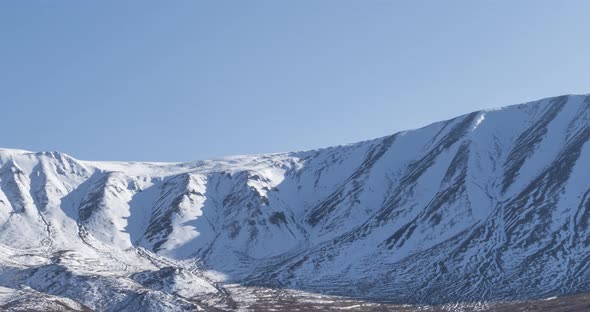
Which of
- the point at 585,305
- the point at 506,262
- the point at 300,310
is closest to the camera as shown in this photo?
the point at 585,305

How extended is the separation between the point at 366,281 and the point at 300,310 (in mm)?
30657

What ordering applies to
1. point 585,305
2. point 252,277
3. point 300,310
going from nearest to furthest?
1. point 585,305
2. point 300,310
3. point 252,277

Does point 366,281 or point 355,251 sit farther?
point 355,251

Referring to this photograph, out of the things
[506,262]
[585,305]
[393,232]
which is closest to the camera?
[585,305]

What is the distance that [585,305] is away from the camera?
117 metres

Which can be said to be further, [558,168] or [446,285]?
[558,168]

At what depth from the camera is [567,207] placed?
172625 mm

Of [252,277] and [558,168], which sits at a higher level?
[558,168]

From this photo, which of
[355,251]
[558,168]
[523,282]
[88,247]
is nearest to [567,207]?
[558,168]

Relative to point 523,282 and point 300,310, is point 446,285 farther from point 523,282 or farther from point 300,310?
point 300,310

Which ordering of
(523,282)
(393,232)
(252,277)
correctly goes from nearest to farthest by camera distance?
1. (523,282)
2. (252,277)
3. (393,232)

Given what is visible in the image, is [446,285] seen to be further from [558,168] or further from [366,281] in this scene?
[558,168]

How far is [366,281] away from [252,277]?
24579 millimetres

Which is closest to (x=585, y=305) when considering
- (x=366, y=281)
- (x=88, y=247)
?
(x=366, y=281)
